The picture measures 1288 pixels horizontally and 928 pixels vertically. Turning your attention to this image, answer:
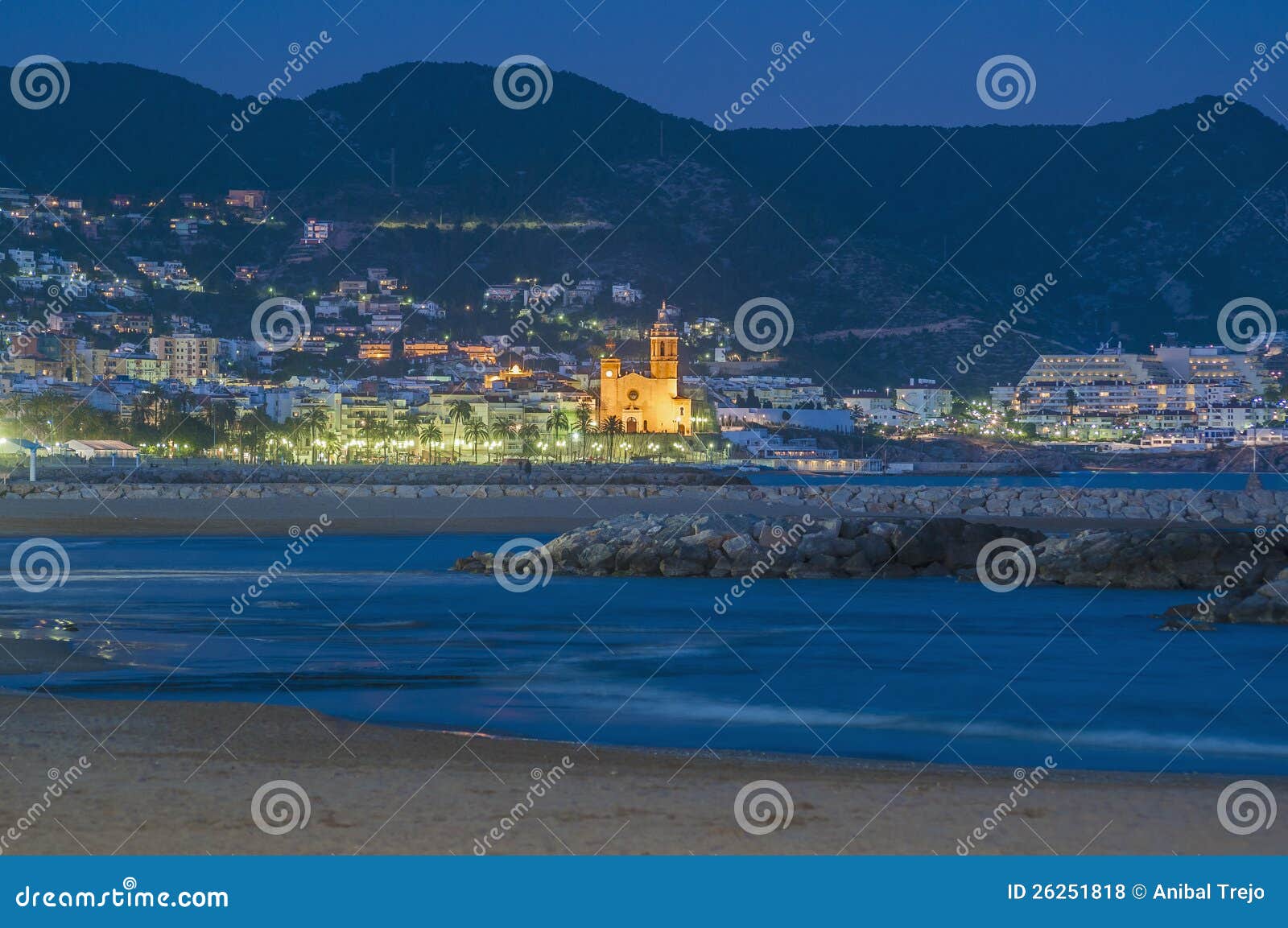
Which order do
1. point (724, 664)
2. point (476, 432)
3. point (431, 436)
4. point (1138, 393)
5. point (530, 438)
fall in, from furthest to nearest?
1. point (1138, 393)
2. point (530, 438)
3. point (431, 436)
4. point (476, 432)
5. point (724, 664)

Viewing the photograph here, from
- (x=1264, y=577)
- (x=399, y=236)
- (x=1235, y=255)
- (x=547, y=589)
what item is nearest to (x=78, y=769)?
(x=547, y=589)

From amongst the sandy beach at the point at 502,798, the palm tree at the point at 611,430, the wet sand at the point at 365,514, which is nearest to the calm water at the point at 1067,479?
the palm tree at the point at 611,430

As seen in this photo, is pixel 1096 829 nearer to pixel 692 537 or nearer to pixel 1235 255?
pixel 692 537

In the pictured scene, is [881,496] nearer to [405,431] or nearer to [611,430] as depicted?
[611,430]

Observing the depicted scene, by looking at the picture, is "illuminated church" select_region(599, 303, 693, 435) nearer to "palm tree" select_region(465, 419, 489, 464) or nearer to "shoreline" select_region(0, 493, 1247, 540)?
"palm tree" select_region(465, 419, 489, 464)

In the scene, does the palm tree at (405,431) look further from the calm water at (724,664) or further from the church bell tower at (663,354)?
the calm water at (724,664)

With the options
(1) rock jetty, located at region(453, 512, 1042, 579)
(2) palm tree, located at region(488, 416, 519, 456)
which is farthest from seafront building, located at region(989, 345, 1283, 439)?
(1) rock jetty, located at region(453, 512, 1042, 579)

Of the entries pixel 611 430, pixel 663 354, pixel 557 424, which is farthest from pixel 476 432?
pixel 663 354
